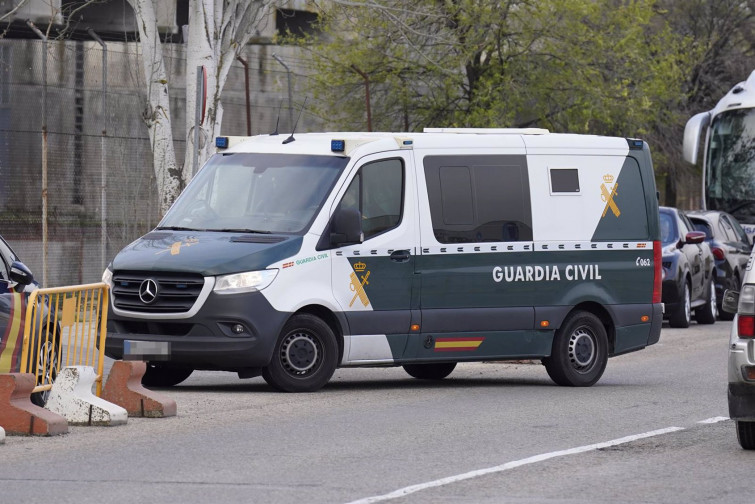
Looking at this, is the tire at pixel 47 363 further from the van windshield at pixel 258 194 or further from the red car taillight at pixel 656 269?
the red car taillight at pixel 656 269

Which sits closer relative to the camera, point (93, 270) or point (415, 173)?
point (415, 173)

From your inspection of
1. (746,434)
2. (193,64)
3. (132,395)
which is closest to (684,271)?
(193,64)

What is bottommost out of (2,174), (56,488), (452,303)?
(56,488)

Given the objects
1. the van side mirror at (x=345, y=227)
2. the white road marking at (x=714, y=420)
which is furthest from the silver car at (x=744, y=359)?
the van side mirror at (x=345, y=227)

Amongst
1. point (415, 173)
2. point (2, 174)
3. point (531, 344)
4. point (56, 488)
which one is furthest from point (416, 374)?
point (2, 174)

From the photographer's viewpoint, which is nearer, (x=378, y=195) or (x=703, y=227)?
(x=378, y=195)

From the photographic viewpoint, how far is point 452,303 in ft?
45.2

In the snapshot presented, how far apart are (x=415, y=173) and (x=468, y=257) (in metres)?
0.90

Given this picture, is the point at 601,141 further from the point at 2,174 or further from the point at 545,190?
the point at 2,174

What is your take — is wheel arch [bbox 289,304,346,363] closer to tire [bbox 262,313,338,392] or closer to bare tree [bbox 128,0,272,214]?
tire [bbox 262,313,338,392]

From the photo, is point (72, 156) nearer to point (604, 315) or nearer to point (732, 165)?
point (604, 315)

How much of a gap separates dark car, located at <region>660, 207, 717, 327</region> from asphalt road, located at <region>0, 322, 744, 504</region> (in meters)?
9.18

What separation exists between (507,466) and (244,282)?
4068mm

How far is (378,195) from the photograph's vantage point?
44.3 feet
